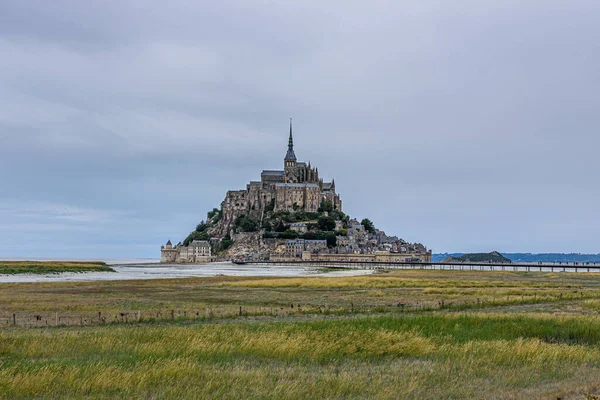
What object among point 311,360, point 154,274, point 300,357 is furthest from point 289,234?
point 311,360

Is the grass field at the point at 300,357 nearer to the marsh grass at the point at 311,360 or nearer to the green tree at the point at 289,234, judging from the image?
the marsh grass at the point at 311,360

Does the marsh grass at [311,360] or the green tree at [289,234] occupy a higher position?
the green tree at [289,234]

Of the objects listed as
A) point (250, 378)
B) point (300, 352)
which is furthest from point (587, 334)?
point (250, 378)

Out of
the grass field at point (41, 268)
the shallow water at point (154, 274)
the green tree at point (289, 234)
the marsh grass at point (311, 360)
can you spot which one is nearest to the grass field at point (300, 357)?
the marsh grass at point (311, 360)

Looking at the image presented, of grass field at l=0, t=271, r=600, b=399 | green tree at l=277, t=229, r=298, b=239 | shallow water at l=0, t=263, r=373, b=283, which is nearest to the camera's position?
grass field at l=0, t=271, r=600, b=399

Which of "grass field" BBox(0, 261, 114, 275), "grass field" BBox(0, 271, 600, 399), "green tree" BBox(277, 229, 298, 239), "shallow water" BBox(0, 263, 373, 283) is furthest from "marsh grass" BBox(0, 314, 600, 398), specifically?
"green tree" BBox(277, 229, 298, 239)

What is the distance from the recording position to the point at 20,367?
14.8m

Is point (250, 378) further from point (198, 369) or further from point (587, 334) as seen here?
point (587, 334)

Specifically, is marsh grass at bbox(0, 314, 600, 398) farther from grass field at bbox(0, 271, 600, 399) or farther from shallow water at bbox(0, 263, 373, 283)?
shallow water at bbox(0, 263, 373, 283)

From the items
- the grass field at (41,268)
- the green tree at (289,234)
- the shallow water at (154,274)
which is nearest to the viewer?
the shallow water at (154,274)

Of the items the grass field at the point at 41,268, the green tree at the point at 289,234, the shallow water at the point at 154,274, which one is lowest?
the shallow water at the point at 154,274

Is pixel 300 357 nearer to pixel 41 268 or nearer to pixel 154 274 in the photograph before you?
pixel 154 274

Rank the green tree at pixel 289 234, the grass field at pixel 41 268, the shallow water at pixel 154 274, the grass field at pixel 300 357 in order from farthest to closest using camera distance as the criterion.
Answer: the green tree at pixel 289 234
the grass field at pixel 41 268
the shallow water at pixel 154 274
the grass field at pixel 300 357

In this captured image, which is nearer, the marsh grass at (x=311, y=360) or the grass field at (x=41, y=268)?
the marsh grass at (x=311, y=360)
